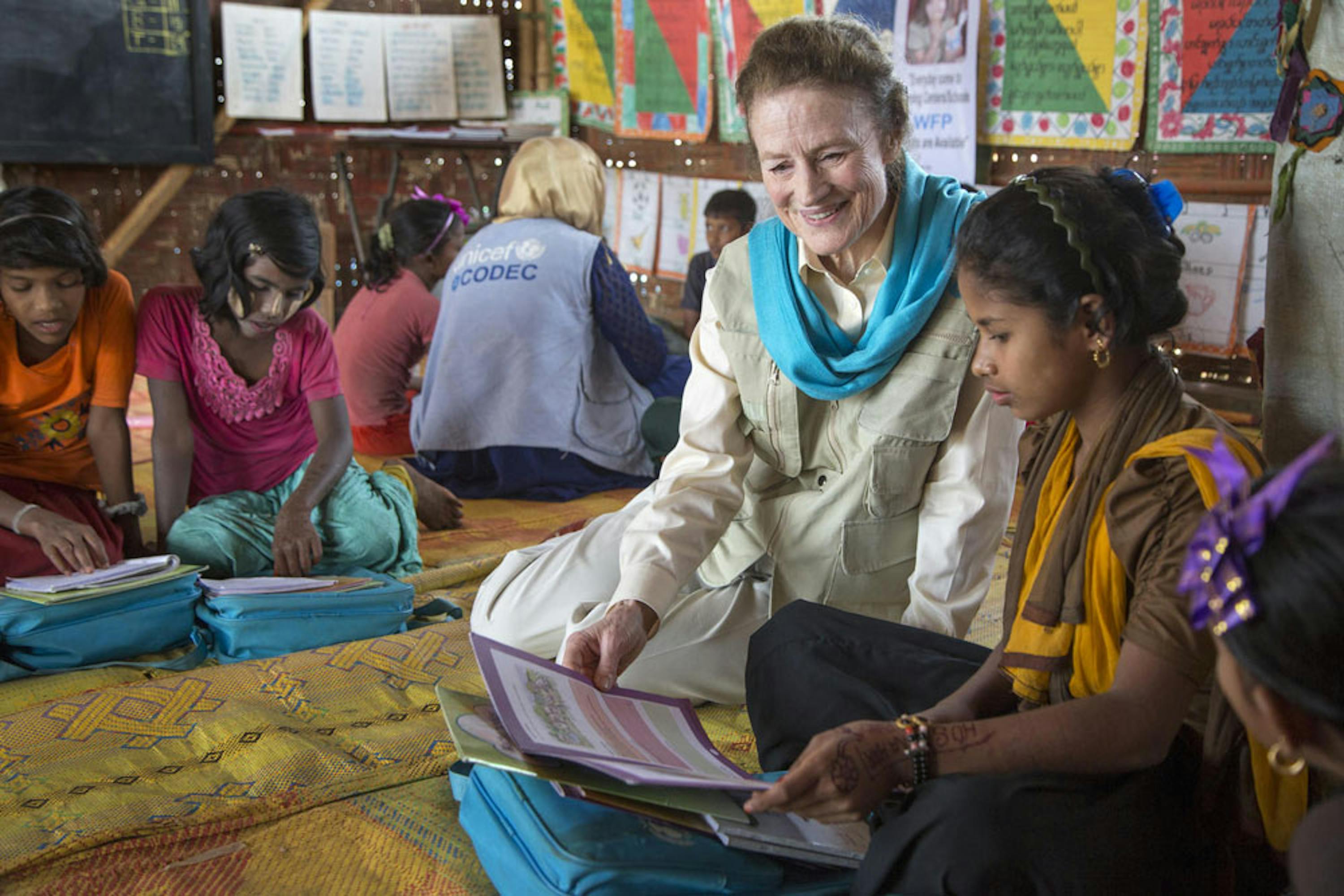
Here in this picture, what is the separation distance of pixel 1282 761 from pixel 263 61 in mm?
6216

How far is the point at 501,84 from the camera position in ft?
22.2

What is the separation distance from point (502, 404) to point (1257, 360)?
2.45 metres

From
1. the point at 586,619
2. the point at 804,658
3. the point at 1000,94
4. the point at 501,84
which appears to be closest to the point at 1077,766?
the point at 804,658

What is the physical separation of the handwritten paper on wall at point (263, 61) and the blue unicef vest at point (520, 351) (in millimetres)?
2865

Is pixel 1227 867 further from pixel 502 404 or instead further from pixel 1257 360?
pixel 502 404

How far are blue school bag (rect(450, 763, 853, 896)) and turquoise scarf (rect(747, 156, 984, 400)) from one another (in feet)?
2.65

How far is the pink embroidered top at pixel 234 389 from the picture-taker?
9.41 feet

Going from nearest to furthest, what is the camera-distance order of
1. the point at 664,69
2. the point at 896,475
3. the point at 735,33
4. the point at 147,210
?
1. the point at 896,475
2. the point at 735,33
3. the point at 664,69
4. the point at 147,210

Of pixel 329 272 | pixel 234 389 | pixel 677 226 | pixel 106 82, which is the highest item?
pixel 106 82

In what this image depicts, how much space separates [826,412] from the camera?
81.6 inches

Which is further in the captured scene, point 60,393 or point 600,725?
point 60,393

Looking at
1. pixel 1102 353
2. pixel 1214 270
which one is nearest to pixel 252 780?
pixel 1102 353

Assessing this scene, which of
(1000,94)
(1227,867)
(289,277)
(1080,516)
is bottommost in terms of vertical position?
(1227,867)

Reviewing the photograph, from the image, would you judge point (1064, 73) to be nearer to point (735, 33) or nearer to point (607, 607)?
point (735, 33)
